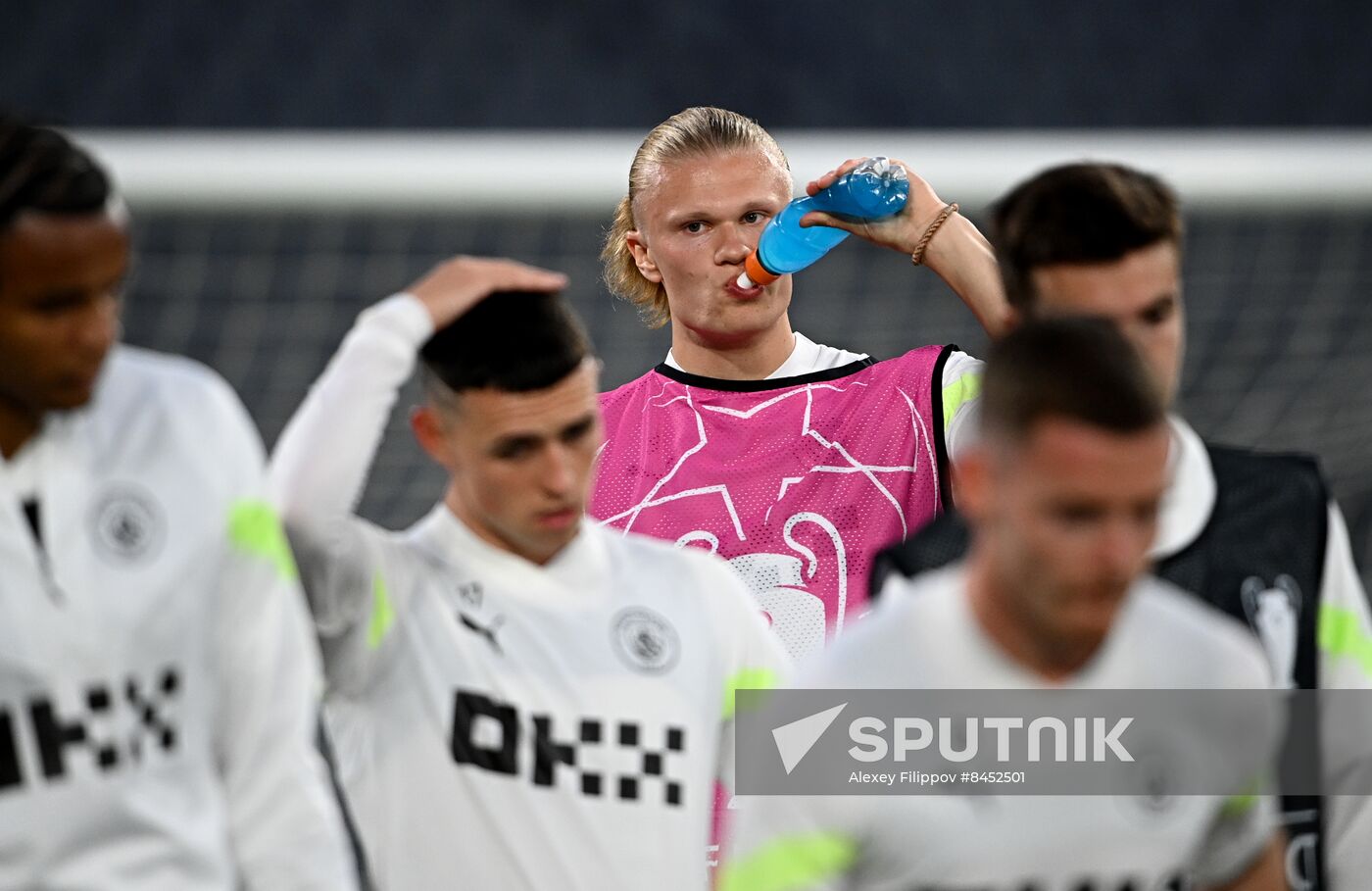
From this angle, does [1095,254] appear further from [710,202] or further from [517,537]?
[710,202]

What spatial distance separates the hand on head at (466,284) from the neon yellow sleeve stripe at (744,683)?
20.3 inches

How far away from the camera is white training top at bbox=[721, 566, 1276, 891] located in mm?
1645

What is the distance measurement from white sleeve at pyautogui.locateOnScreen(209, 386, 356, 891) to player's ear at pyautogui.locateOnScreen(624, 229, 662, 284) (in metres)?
1.33

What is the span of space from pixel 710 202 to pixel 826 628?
727 millimetres

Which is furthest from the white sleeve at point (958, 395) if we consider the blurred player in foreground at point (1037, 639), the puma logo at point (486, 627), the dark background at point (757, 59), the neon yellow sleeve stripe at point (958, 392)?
the dark background at point (757, 59)

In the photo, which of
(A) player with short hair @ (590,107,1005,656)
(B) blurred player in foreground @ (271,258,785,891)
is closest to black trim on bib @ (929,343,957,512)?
(A) player with short hair @ (590,107,1005,656)

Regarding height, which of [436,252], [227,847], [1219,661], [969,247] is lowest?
[227,847]

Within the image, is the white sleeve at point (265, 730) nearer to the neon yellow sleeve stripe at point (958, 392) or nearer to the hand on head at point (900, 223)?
the hand on head at point (900, 223)

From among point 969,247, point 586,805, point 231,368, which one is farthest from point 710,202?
point 231,368

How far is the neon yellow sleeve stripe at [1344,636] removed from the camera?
2088 mm

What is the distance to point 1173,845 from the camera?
1728mm

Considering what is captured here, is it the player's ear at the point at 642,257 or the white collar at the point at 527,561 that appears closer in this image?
the white collar at the point at 527,561

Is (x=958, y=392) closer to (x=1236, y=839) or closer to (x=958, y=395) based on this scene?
(x=958, y=395)

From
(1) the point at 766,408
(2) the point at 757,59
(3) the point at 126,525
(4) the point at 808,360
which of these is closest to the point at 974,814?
(3) the point at 126,525
